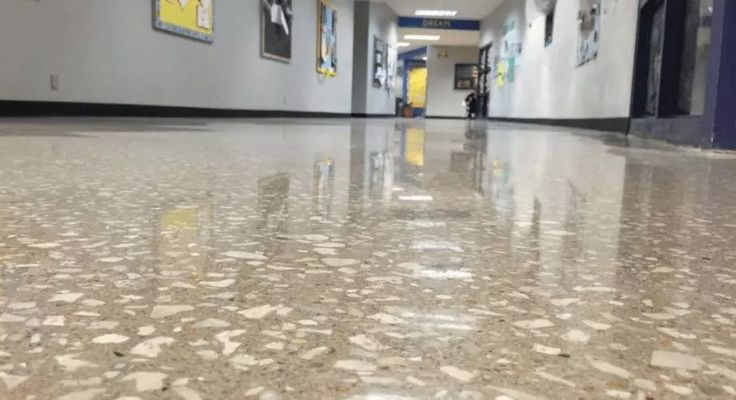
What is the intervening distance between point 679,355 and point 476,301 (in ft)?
0.54

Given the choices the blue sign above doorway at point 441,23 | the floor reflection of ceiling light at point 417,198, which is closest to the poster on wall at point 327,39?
the blue sign above doorway at point 441,23

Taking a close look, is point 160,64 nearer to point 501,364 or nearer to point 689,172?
point 689,172

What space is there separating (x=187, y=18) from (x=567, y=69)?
5.10 metres

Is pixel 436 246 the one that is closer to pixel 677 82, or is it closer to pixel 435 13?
pixel 677 82

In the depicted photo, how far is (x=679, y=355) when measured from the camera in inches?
16.9

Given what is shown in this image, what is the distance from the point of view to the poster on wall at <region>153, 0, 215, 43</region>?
707 centimetres

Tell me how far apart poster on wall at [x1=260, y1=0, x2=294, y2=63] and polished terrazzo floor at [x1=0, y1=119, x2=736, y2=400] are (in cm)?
907

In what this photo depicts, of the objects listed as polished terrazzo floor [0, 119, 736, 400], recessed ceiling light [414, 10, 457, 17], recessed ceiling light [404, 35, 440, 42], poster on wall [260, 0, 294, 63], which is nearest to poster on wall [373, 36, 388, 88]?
recessed ceiling light [414, 10, 457, 17]

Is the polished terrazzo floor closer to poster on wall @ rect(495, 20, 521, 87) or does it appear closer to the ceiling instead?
poster on wall @ rect(495, 20, 521, 87)

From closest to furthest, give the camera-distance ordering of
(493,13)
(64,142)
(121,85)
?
(64,142)
(121,85)
(493,13)

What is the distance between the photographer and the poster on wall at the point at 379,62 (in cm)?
1686

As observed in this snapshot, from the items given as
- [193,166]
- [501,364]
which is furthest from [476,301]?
[193,166]

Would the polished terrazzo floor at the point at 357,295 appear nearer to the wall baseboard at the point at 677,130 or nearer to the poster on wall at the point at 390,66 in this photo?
the wall baseboard at the point at 677,130

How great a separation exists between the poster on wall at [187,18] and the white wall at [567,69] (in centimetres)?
474
